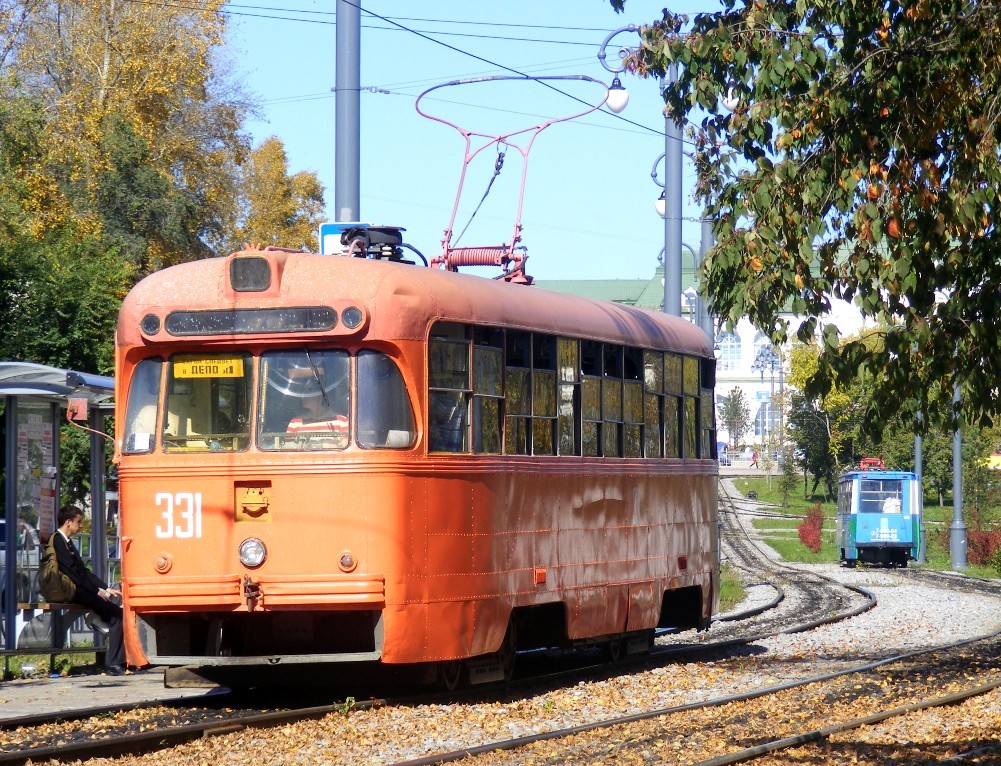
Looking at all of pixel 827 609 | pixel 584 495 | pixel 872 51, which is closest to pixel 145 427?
pixel 584 495

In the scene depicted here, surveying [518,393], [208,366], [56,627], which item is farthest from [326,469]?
[56,627]

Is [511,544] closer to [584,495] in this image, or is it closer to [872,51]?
[584,495]

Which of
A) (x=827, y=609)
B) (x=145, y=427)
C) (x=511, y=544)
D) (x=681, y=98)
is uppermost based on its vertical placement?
(x=681, y=98)

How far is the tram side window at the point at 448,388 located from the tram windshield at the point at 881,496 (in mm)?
35654

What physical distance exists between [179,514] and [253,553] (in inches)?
25.5

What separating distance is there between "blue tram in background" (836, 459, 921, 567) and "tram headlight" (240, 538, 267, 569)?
3551 centimetres

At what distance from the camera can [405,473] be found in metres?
11.4

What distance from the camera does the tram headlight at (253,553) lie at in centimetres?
1126

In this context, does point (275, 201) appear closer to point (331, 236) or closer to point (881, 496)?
point (881, 496)

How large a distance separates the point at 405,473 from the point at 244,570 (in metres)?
1.30

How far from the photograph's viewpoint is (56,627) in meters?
14.4

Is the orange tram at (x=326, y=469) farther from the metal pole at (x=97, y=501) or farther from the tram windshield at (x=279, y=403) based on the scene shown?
the metal pole at (x=97, y=501)

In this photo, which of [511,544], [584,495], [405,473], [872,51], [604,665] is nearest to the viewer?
[872,51]

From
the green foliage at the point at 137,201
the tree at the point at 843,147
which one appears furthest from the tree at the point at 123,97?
the tree at the point at 843,147
